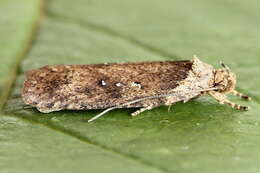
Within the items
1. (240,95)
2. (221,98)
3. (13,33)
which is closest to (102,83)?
(221,98)

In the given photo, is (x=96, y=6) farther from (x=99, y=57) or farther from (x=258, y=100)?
(x=258, y=100)

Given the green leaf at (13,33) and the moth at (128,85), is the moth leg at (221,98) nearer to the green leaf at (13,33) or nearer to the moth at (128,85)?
the moth at (128,85)

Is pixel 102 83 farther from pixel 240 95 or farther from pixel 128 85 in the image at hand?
pixel 240 95

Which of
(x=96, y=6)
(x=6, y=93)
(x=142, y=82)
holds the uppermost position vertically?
(x=96, y=6)

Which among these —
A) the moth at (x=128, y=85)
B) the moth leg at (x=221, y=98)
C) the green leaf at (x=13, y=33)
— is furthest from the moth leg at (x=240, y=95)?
the green leaf at (x=13, y=33)

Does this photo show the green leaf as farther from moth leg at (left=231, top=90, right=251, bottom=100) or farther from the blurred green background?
moth leg at (left=231, top=90, right=251, bottom=100)

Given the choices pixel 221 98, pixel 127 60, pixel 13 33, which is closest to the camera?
pixel 221 98

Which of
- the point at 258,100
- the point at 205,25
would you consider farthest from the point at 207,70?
the point at 205,25
